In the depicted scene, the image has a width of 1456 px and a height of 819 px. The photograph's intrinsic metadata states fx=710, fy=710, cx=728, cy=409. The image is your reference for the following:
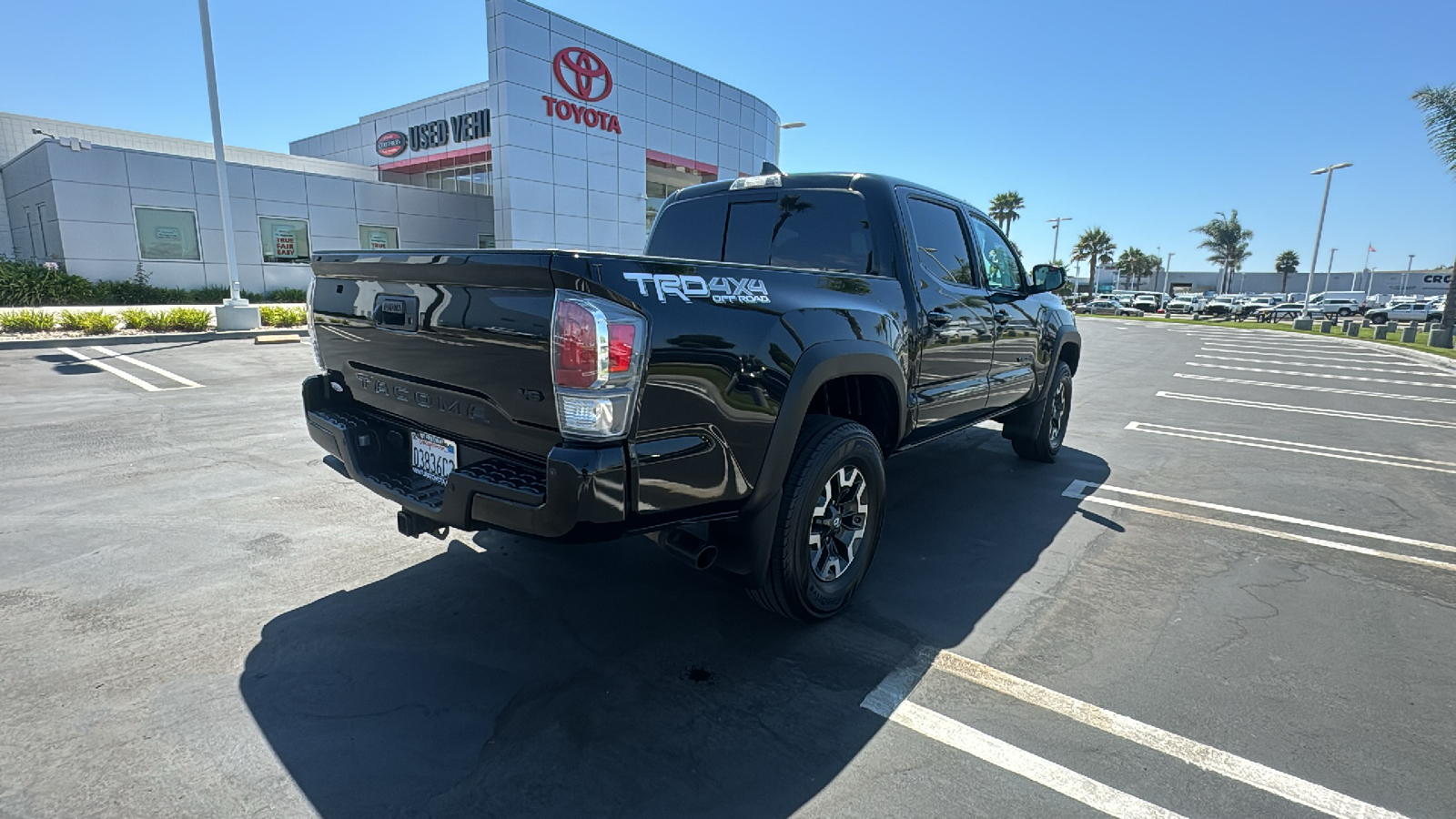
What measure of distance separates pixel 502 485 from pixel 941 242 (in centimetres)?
305

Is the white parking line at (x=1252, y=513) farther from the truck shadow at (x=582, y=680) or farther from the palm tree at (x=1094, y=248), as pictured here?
the palm tree at (x=1094, y=248)

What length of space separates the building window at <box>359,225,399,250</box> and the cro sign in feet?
24.0

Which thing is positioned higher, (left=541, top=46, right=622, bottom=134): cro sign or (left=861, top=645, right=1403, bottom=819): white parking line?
(left=541, top=46, right=622, bottom=134): cro sign

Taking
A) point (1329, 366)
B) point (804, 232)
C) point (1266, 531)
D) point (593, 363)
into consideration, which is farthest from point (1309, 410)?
point (593, 363)

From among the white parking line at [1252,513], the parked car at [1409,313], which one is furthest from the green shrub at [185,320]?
the parked car at [1409,313]

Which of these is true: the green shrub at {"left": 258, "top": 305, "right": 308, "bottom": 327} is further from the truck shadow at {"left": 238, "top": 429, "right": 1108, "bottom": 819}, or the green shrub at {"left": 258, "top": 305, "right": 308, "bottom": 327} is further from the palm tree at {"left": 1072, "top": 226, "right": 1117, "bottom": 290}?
the palm tree at {"left": 1072, "top": 226, "right": 1117, "bottom": 290}

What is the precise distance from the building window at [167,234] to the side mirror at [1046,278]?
24.5 m

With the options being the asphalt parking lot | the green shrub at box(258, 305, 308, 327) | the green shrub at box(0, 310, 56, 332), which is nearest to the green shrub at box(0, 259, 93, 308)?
the green shrub at box(0, 310, 56, 332)

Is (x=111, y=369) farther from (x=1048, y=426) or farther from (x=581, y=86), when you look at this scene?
(x=581, y=86)

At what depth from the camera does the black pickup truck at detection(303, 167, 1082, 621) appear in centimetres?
221

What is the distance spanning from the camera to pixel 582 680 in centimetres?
267

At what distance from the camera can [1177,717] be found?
2547 millimetres

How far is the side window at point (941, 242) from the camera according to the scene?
399 centimetres

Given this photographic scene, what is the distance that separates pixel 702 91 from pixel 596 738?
28873 millimetres
